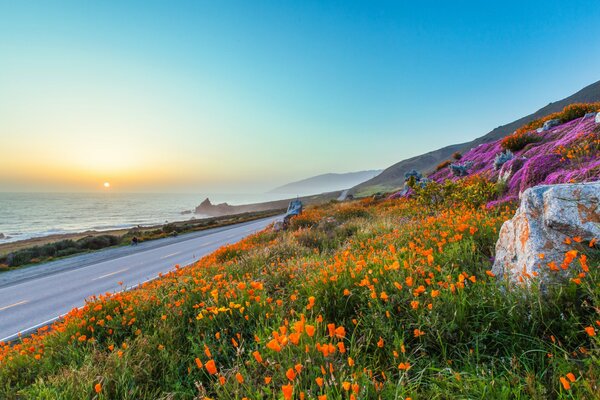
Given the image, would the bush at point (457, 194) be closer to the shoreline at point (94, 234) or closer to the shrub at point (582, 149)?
the shrub at point (582, 149)

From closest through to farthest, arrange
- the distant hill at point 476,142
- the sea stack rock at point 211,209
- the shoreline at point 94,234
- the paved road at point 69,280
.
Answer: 1. the paved road at point 69,280
2. the shoreline at point 94,234
3. the distant hill at point 476,142
4. the sea stack rock at point 211,209

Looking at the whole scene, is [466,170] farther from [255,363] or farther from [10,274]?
[10,274]

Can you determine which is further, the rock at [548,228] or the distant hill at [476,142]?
the distant hill at [476,142]

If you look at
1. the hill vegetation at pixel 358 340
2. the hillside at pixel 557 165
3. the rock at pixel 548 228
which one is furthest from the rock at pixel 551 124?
the rock at pixel 548 228

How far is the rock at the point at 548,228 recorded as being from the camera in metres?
3.04

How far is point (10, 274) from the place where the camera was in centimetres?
1825

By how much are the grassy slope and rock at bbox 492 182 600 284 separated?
22 cm

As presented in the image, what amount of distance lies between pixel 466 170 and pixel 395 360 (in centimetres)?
1727

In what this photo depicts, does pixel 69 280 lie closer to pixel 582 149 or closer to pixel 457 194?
pixel 457 194

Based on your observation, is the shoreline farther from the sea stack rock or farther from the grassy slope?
the sea stack rock

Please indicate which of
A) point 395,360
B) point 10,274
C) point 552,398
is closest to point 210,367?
point 395,360

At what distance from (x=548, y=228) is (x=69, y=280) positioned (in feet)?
68.0

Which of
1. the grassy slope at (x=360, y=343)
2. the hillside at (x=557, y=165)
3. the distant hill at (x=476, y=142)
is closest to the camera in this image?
→ the grassy slope at (x=360, y=343)

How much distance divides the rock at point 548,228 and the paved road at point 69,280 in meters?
13.0
